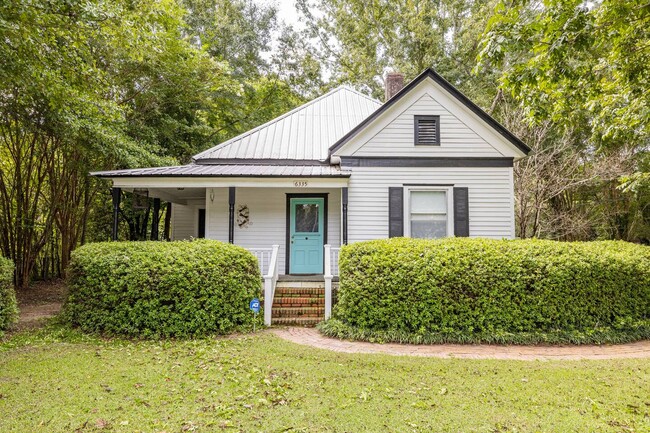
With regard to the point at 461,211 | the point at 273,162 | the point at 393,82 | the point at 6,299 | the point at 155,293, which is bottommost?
the point at 6,299

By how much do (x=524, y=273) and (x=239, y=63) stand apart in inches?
665

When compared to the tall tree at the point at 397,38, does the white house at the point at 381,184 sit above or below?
below

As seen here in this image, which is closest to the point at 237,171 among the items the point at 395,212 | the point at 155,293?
the point at 155,293

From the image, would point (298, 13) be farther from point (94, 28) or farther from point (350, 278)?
point (350, 278)

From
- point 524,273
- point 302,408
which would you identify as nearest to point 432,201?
point 524,273

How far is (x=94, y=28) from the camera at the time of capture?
20.8 feet

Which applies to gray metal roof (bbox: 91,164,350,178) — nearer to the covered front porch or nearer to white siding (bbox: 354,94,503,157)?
the covered front porch

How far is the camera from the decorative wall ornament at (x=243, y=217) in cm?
994

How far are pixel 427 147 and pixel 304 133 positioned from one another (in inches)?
171

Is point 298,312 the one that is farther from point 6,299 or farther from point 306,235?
point 6,299

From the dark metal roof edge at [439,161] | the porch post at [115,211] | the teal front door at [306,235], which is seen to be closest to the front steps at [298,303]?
the teal front door at [306,235]

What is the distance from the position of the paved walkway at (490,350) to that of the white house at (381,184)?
308cm

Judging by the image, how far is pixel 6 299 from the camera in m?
6.26

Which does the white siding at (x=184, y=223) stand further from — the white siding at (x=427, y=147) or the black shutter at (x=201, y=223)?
the white siding at (x=427, y=147)
